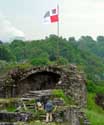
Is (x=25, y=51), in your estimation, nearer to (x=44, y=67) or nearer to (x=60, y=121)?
(x=44, y=67)

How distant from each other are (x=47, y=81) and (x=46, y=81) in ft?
0.29

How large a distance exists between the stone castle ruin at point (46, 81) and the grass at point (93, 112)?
123 cm

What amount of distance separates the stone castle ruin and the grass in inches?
48.6

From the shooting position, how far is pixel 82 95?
5009cm

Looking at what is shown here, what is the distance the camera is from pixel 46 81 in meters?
53.2

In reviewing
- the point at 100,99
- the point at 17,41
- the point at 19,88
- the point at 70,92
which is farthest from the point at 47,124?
the point at 17,41

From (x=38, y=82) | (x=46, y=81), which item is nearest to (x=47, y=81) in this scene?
(x=46, y=81)

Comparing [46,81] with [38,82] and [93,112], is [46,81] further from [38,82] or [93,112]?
[93,112]

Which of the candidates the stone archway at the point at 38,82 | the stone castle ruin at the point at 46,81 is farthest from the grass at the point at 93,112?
the stone archway at the point at 38,82

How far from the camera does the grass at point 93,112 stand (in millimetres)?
40459

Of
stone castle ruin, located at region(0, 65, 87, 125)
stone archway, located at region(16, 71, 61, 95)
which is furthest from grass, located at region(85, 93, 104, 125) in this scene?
stone archway, located at region(16, 71, 61, 95)

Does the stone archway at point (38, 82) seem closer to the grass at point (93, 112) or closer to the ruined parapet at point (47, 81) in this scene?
the ruined parapet at point (47, 81)

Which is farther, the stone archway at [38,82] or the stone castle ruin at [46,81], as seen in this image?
the stone archway at [38,82]

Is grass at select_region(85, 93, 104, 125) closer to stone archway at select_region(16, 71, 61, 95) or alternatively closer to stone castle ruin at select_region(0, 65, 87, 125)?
stone castle ruin at select_region(0, 65, 87, 125)
